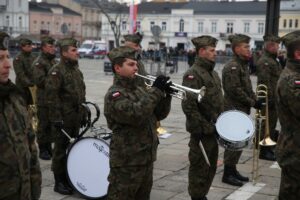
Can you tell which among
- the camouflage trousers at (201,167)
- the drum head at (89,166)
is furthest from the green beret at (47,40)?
the camouflage trousers at (201,167)

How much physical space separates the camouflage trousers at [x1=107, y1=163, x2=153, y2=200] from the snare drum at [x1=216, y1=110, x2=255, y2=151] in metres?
1.44

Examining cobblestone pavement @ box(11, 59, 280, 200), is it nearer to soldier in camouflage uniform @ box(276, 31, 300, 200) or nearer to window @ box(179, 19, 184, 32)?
soldier in camouflage uniform @ box(276, 31, 300, 200)

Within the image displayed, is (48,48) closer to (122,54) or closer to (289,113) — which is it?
(122,54)

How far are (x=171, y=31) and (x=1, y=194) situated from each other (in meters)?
84.9

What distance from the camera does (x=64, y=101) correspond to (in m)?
7.15

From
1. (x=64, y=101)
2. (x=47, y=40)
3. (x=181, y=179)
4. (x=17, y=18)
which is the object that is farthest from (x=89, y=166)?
(x=17, y=18)

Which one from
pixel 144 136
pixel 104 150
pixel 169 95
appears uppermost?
pixel 169 95

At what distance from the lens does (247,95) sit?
7898 millimetres

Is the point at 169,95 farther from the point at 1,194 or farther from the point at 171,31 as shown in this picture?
the point at 171,31

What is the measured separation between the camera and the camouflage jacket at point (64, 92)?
706cm

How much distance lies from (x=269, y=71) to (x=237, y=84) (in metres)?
1.71

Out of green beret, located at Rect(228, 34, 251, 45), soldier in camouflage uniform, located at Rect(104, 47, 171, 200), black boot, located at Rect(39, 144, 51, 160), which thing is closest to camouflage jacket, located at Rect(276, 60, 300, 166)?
soldier in camouflage uniform, located at Rect(104, 47, 171, 200)

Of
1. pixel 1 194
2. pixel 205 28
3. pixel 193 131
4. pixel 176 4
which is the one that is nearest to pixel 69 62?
pixel 193 131

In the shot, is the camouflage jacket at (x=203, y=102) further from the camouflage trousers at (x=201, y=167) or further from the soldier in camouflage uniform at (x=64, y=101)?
the soldier in camouflage uniform at (x=64, y=101)
